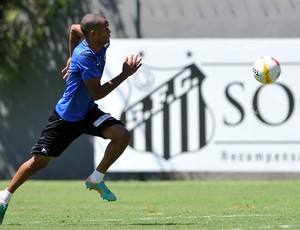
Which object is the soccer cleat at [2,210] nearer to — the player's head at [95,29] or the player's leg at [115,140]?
the player's leg at [115,140]

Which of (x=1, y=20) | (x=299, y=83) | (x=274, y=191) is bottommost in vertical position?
(x=274, y=191)

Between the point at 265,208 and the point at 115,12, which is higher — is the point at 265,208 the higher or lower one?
the lower one

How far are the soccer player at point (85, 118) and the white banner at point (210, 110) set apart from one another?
7.88 meters

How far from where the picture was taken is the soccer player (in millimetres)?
10164

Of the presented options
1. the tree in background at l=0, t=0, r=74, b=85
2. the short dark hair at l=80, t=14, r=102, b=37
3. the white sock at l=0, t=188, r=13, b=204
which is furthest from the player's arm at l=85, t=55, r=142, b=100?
the tree in background at l=0, t=0, r=74, b=85

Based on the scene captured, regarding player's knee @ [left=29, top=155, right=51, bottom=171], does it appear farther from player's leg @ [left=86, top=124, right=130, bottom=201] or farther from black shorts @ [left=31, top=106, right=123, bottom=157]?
player's leg @ [left=86, top=124, right=130, bottom=201]

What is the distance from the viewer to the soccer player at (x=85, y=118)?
10164mm

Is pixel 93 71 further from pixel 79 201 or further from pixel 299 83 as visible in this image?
pixel 299 83

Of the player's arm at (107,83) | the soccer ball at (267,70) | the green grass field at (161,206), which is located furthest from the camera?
the soccer ball at (267,70)

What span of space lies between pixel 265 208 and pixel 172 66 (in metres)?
6.94

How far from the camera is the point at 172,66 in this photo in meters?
18.6

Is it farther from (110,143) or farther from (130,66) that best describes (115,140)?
(130,66)

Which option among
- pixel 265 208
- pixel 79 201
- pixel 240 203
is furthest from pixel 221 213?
pixel 79 201

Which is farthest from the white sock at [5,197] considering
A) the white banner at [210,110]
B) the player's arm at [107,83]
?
the white banner at [210,110]
